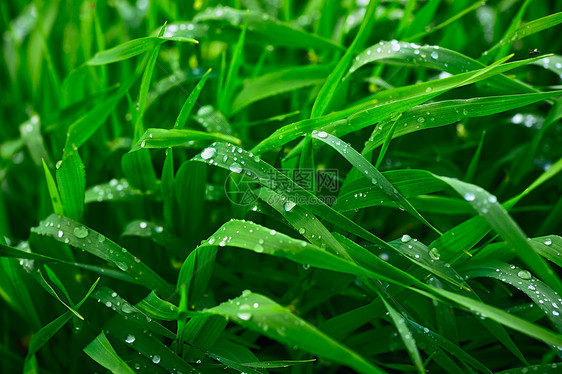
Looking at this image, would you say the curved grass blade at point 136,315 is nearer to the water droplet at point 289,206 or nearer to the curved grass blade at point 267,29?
the water droplet at point 289,206

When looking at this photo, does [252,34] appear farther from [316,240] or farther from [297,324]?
[297,324]

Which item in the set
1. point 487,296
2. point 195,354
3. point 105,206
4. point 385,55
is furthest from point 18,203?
point 487,296

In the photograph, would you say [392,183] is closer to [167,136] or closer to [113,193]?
[167,136]

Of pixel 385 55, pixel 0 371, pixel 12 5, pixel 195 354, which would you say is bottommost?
pixel 0 371

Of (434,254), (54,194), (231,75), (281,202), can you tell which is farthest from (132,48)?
(434,254)

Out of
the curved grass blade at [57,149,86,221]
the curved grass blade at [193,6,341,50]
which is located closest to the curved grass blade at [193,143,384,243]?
the curved grass blade at [57,149,86,221]

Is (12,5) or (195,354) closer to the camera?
(195,354)
